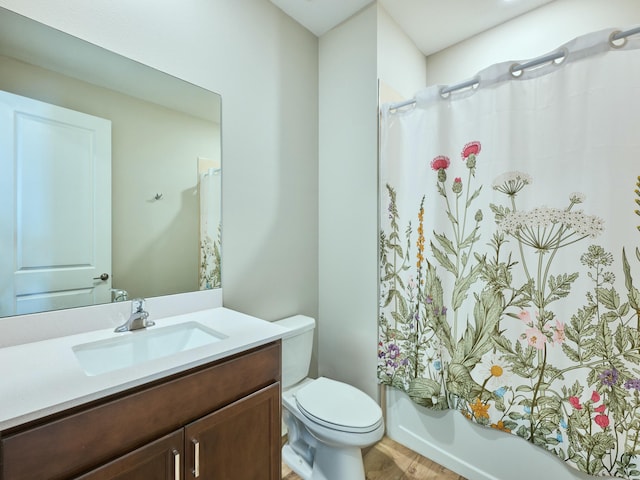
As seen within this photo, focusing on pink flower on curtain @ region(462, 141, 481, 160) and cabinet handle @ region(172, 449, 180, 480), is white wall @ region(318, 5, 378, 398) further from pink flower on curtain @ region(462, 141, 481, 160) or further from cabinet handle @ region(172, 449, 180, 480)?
cabinet handle @ region(172, 449, 180, 480)

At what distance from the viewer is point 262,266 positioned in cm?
171

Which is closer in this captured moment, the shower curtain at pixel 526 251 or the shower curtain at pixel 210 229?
the shower curtain at pixel 526 251

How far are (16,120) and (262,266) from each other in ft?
3.75

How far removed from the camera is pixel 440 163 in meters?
1.56

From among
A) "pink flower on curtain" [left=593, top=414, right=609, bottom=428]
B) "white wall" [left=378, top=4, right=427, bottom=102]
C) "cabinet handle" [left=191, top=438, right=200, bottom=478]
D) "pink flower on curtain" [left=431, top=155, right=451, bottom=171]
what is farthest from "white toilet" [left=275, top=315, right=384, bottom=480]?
"white wall" [left=378, top=4, right=427, bottom=102]

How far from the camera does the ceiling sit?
5.70 ft

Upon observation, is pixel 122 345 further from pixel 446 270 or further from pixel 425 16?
pixel 425 16

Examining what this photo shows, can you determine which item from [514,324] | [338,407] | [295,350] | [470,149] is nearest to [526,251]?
[514,324]

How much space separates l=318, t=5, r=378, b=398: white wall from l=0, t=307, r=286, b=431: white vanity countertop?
844 millimetres

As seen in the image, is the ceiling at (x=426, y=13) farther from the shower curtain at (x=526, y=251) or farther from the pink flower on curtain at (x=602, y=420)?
the pink flower on curtain at (x=602, y=420)

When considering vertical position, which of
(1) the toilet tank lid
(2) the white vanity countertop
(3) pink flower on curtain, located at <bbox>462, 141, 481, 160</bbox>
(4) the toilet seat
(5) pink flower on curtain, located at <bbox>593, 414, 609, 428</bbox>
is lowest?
(4) the toilet seat

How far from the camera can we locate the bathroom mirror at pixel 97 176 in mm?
982

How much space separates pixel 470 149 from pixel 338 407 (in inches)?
55.6

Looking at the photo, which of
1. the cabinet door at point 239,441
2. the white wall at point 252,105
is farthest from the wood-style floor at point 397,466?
the white wall at point 252,105
